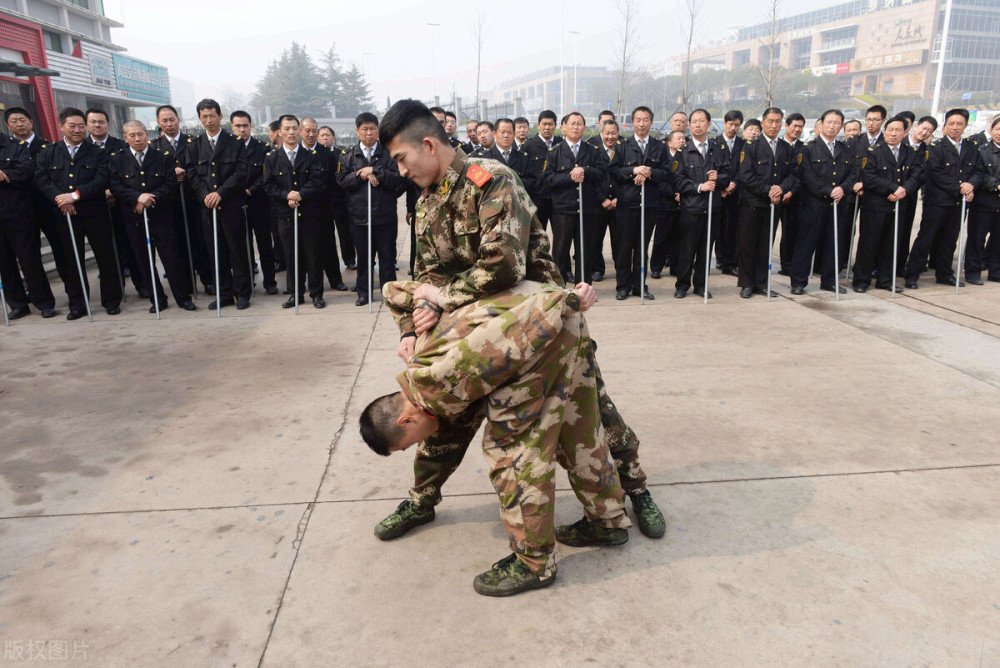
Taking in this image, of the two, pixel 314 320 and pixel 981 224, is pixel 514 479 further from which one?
pixel 981 224

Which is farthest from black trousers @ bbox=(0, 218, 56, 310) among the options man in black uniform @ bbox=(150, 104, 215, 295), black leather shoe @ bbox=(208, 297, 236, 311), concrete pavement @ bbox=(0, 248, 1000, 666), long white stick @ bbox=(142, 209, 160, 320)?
concrete pavement @ bbox=(0, 248, 1000, 666)

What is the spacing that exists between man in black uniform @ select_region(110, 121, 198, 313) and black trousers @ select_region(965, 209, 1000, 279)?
8558 millimetres

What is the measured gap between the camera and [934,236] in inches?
288

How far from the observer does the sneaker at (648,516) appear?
2.65 meters

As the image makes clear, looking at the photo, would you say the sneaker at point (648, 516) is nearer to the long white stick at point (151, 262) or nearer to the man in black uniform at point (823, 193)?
the man in black uniform at point (823, 193)

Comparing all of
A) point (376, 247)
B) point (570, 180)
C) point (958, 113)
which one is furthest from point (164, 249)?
point (958, 113)

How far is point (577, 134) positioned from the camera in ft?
22.9

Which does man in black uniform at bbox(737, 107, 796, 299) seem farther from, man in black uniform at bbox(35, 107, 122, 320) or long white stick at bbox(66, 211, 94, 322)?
long white stick at bbox(66, 211, 94, 322)

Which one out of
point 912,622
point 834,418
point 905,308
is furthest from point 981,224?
point 912,622

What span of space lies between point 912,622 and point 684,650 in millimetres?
779

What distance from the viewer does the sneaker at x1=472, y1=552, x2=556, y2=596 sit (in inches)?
91.0

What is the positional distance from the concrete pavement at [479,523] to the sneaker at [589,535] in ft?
0.15

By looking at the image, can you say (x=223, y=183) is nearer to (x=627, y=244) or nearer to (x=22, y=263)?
(x=22, y=263)

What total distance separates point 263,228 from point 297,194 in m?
1.16
